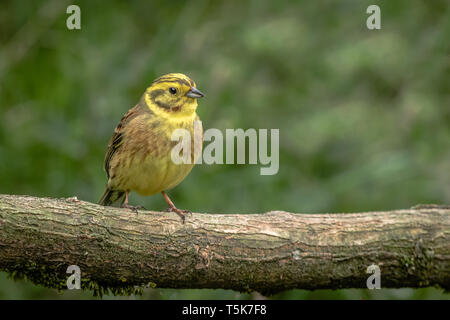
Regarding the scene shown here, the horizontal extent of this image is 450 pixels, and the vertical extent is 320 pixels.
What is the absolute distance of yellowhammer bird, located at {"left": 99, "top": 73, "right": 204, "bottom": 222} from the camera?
14.5 feet

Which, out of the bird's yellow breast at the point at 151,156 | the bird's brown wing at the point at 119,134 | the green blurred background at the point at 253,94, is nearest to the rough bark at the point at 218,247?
the bird's yellow breast at the point at 151,156

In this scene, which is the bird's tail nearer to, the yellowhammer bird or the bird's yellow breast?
the yellowhammer bird

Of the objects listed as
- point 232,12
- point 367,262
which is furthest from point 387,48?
point 367,262

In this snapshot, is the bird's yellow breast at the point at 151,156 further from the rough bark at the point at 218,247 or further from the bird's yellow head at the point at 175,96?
the rough bark at the point at 218,247

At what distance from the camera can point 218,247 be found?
12.8ft

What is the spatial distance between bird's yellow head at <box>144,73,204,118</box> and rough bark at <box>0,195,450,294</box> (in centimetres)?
88

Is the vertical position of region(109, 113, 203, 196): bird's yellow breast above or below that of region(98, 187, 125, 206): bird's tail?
Answer: above

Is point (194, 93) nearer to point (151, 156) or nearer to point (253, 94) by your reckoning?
point (151, 156)

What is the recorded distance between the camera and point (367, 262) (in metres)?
3.99

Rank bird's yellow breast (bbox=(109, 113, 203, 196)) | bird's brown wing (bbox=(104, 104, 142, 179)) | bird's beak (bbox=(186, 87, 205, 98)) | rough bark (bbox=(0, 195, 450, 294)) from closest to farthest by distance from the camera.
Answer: rough bark (bbox=(0, 195, 450, 294)) < bird's yellow breast (bbox=(109, 113, 203, 196)) < bird's beak (bbox=(186, 87, 205, 98)) < bird's brown wing (bbox=(104, 104, 142, 179))

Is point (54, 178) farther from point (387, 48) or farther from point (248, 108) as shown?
point (387, 48)

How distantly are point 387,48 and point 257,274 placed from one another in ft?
11.7

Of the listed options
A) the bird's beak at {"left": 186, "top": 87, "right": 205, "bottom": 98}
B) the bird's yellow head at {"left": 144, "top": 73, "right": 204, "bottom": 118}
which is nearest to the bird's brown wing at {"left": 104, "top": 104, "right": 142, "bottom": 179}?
the bird's yellow head at {"left": 144, "top": 73, "right": 204, "bottom": 118}

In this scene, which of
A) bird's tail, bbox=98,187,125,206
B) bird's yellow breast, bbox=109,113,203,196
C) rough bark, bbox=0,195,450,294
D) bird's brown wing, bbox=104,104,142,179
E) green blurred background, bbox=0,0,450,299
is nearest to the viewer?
rough bark, bbox=0,195,450,294
